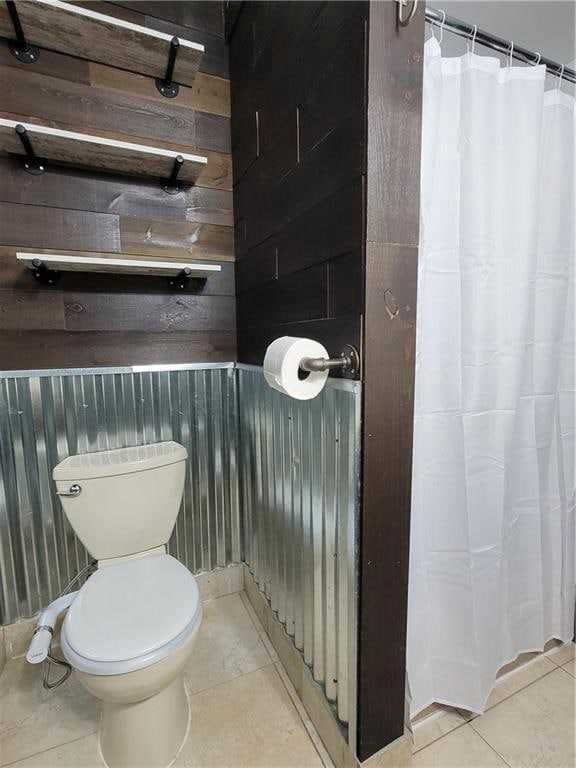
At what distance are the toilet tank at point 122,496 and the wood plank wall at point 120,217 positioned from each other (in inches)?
16.2

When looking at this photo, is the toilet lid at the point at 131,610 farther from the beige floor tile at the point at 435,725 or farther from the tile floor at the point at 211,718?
the beige floor tile at the point at 435,725

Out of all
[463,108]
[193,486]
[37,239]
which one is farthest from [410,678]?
[37,239]

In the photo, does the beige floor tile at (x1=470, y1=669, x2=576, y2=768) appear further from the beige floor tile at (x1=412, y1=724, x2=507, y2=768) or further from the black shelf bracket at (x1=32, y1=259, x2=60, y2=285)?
the black shelf bracket at (x1=32, y1=259, x2=60, y2=285)

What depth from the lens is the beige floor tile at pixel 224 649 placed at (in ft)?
4.62

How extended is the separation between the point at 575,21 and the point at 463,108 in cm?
102

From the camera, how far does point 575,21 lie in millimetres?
1438

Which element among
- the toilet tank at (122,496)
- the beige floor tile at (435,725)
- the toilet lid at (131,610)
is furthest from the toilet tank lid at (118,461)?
the beige floor tile at (435,725)

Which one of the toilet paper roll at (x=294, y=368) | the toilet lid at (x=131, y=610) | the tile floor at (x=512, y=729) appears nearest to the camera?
the toilet paper roll at (x=294, y=368)

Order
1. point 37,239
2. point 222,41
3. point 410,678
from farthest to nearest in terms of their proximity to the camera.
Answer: point 222,41, point 37,239, point 410,678

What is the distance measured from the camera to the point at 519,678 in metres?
1.36

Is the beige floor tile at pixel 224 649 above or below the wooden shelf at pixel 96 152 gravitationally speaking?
below

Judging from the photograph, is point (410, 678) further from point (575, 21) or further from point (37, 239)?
point (575, 21)

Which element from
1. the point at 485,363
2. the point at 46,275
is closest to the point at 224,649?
the point at 485,363

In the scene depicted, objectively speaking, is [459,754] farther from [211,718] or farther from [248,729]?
[211,718]
